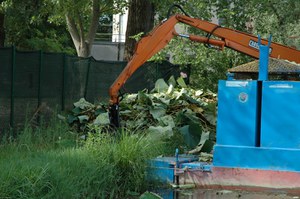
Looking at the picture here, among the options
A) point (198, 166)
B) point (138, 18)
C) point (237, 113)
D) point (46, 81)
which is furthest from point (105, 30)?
point (237, 113)

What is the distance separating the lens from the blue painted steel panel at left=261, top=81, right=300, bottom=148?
7781 mm

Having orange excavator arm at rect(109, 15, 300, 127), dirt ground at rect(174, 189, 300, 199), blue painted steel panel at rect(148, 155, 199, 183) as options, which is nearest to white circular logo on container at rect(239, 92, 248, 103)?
dirt ground at rect(174, 189, 300, 199)

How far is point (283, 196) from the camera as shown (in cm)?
788

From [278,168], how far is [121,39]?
32.0m

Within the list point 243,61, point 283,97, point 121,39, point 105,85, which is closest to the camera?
point 283,97

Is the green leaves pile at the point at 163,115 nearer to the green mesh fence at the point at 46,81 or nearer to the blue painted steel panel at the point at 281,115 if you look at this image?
the green mesh fence at the point at 46,81

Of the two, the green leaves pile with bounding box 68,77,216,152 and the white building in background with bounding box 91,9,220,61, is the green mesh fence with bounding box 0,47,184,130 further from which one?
the white building in background with bounding box 91,9,220,61

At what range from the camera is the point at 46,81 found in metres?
13.6

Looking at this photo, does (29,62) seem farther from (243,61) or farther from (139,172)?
(243,61)

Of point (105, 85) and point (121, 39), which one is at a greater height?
point (121, 39)

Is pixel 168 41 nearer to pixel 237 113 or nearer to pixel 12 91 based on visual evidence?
pixel 12 91

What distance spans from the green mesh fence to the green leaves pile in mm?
694

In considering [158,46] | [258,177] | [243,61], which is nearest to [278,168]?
[258,177]

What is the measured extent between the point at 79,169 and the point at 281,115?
2.84 metres
